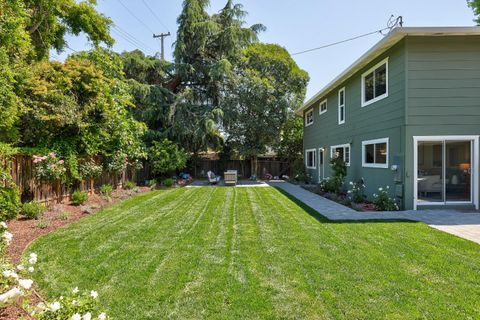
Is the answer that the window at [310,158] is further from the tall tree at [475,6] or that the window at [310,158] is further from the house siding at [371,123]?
the tall tree at [475,6]

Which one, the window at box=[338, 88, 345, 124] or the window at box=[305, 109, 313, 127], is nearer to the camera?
the window at box=[338, 88, 345, 124]

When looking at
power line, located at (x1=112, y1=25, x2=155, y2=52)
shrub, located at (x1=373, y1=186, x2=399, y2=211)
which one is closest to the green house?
shrub, located at (x1=373, y1=186, x2=399, y2=211)

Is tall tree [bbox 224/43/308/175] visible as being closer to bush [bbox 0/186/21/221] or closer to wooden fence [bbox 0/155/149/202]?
wooden fence [bbox 0/155/149/202]

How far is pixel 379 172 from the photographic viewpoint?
29.3ft

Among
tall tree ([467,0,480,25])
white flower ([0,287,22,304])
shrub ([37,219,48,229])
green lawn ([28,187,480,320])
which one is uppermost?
tall tree ([467,0,480,25])

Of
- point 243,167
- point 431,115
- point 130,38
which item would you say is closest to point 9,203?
point 431,115

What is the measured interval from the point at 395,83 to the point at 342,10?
5821 mm

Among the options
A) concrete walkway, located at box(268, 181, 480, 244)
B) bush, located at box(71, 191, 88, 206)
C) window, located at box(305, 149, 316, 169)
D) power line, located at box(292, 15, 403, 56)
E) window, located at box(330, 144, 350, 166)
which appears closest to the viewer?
concrete walkway, located at box(268, 181, 480, 244)

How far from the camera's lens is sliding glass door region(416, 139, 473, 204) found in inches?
305

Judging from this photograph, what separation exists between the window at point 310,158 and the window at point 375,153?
6.29 meters

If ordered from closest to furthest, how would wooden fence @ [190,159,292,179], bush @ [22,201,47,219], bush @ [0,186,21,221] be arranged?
1. bush @ [0,186,21,221]
2. bush @ [22,201,47,219]
3. wooden fence @ [190,159,292,179]

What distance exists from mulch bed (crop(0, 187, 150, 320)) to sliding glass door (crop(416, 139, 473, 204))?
28.3 ft

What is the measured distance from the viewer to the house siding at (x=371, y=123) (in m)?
7.79

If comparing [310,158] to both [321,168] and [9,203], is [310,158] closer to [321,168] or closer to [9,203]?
[321,168]
